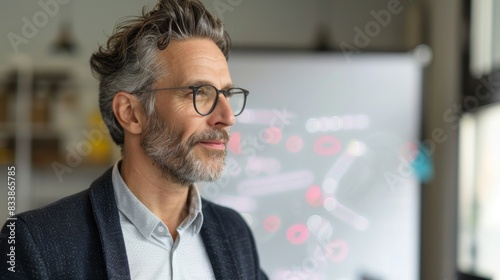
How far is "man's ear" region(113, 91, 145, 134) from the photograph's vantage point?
1438 mm

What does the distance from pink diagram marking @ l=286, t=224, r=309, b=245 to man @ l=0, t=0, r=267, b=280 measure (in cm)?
165

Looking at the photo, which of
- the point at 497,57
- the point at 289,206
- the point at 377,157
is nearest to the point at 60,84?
the point at 289,206

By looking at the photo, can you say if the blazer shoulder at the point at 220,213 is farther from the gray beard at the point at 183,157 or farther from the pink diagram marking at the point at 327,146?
the pink diagram marking at the point at 327,146

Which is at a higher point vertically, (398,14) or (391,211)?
(398,14)

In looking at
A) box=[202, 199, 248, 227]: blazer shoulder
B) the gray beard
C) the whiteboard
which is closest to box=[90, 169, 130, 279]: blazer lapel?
the gray beard

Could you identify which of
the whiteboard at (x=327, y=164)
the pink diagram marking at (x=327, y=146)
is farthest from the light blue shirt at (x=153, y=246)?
the pink diagram marking at (x=327, y=146)

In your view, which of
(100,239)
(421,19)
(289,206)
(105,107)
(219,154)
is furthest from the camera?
(421,19)

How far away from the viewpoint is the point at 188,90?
1.38 metres

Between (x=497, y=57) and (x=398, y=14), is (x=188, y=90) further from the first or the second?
(x=398, y=14)

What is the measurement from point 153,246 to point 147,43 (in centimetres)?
43

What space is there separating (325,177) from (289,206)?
0.22m

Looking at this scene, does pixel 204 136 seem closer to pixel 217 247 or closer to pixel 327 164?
pixel 217 247

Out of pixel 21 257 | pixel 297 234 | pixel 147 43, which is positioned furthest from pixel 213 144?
pixel 297 234

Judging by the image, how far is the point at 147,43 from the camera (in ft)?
4.69
